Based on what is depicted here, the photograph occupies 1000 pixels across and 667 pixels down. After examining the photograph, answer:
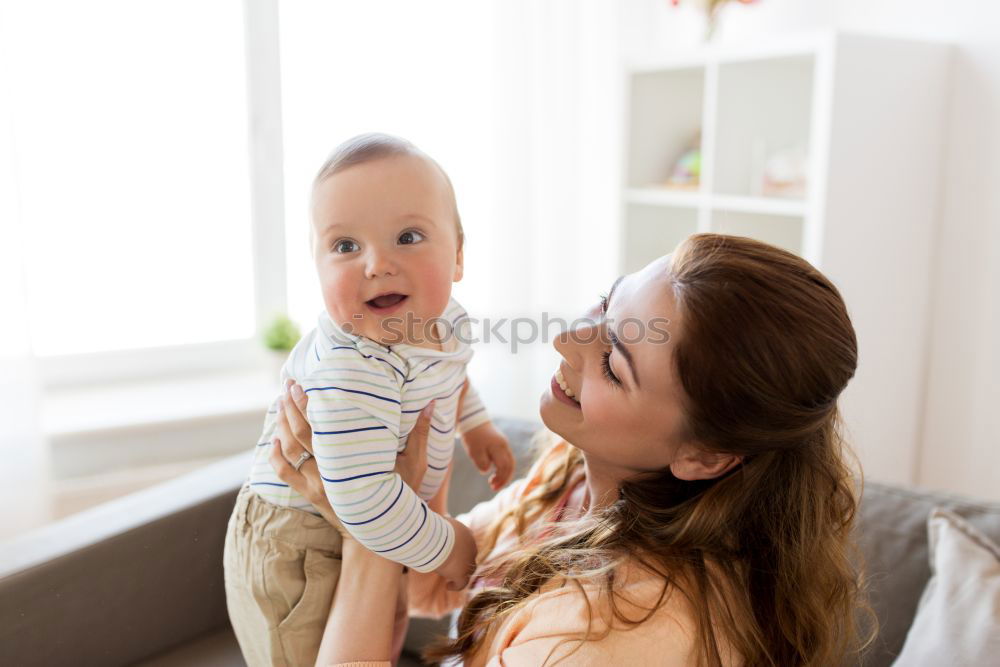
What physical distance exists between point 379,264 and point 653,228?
193 centimetres

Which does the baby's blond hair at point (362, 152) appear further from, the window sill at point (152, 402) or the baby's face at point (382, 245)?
the window sill at point (152, 402)

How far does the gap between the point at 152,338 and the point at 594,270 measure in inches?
57.6

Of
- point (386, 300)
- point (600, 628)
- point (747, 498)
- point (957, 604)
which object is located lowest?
point (957, 604)

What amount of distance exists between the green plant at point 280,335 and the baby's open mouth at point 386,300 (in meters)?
1.55

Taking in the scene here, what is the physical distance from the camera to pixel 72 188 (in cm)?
242

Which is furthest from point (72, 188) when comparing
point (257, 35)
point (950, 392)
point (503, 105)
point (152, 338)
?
point (950, 392)

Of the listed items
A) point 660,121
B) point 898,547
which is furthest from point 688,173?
point 898,547

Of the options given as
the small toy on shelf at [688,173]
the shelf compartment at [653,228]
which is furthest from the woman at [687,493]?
the shelf compartment at [653,228]

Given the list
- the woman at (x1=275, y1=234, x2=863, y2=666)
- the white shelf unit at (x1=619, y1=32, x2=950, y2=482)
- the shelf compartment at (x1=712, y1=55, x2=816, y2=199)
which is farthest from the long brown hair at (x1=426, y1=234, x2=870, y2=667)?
the shelf compartment at (x1=712, y1=55, x2=816, y2=199)

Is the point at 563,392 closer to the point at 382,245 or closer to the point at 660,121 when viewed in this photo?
the point at 382,245

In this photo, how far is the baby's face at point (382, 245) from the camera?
978mm

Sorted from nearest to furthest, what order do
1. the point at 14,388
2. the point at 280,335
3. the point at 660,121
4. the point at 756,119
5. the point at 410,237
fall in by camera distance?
1. the point at 410,237
2. the point at 14,388
3. the point at 756,119
4. the point at 280,335
5. the point at 660,121

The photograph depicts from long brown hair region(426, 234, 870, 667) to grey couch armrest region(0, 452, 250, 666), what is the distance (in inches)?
25.3

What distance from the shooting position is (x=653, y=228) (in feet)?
9.08
